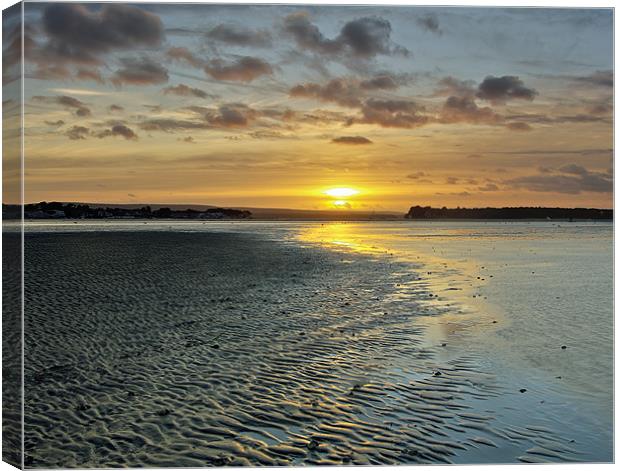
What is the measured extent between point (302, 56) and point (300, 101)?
333 cm

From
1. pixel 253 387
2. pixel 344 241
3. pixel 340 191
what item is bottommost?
pixel 253 387

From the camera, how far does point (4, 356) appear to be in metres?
9.26

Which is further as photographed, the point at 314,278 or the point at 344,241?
the point at 344,241

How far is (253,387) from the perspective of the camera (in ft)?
36.7

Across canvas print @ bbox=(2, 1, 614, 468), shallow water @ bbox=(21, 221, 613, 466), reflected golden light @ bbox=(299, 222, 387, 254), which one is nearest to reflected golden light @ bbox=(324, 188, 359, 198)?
canvas print @ bbox=(2, 1, 614, 468)

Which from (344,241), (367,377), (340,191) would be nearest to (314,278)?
(340,191)

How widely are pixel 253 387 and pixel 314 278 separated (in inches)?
653

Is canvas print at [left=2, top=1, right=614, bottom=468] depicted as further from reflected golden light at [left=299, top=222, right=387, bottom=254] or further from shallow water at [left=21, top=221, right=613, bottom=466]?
reflected golden light at [left=299, top=222, right=387, bottom=254]

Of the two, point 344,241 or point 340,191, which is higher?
point 340,191

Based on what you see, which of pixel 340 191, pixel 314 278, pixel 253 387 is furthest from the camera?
pixel 314 278

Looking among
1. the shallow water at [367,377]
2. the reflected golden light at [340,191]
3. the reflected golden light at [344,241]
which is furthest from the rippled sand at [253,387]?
the reflected golden light at [344,241]

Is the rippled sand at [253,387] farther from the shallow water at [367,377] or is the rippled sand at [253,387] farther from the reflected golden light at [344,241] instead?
the reflected golden light at [344,241]

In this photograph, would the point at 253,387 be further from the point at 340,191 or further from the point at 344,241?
the point at 344,241

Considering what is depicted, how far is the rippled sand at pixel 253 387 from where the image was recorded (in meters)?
8.85
